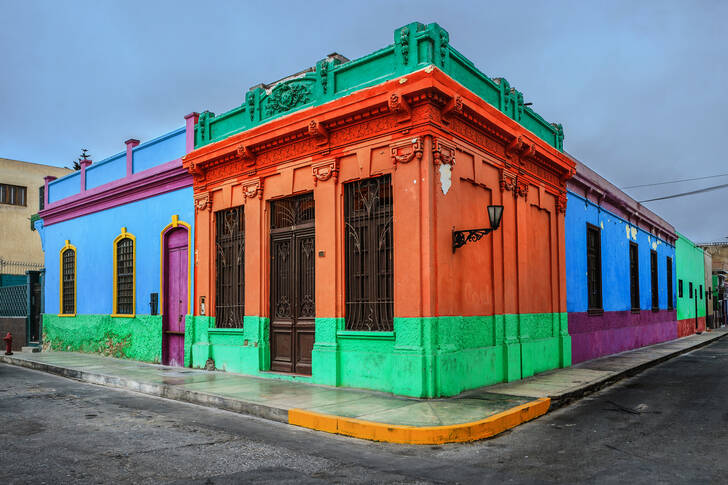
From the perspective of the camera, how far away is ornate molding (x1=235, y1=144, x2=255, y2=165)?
11430 mm

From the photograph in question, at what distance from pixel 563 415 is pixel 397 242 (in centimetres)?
342

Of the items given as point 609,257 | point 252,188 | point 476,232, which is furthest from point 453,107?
point 609,257

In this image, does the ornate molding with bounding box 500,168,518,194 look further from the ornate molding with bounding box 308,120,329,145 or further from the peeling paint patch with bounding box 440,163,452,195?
the ornate molding with bounding box 308,120,329,145

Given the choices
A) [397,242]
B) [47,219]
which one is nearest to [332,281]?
[397,242]

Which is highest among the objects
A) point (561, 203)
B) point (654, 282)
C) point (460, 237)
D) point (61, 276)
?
point (561, 203)

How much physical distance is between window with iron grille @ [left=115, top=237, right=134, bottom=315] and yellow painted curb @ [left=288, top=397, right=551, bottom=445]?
8.83 metres

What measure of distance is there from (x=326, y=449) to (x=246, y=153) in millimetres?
6859

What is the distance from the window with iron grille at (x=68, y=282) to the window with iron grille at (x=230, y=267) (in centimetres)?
703

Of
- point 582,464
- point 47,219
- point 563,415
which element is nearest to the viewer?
point 582,464

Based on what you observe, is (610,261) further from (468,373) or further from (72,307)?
(72,307)

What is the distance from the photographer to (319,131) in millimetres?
10031

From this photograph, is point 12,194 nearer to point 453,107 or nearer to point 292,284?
point 292,284

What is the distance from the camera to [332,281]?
9859mm

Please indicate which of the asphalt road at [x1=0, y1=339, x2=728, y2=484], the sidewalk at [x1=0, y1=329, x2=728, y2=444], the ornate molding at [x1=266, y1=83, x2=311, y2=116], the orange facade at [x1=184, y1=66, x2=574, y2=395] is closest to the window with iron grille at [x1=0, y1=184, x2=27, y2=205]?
the sidewalk at [x1=0, y1=329, x2=728, y2=444]
